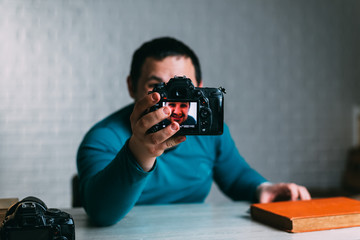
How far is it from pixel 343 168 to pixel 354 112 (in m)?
0.46

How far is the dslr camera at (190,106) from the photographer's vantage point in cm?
71

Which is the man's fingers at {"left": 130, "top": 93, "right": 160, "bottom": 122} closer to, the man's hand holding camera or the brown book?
the man's hand holding camera

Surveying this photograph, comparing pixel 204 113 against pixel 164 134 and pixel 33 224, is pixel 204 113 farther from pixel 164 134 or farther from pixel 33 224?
pixel 33 224

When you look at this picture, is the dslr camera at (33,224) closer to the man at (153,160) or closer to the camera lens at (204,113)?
the man at (153,160)

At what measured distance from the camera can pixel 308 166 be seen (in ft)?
9.61

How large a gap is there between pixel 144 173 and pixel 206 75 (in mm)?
1979

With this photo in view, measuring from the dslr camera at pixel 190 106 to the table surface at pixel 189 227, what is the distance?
22cm

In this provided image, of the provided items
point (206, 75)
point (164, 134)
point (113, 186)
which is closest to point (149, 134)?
point (164, 134)

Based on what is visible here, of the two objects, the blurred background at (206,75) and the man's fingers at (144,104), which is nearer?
the man's fingers at (144,104)

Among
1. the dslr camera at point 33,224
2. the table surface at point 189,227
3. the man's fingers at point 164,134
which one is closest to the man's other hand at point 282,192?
the table surface at point 189,227

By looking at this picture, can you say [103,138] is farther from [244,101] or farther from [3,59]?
[244,101]

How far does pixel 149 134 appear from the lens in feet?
2.32

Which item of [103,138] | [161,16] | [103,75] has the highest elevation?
[161,16]

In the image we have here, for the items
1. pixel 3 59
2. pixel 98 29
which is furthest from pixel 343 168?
pixel 3 59
